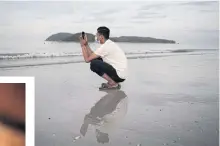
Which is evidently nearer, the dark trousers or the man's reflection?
the man's reflection

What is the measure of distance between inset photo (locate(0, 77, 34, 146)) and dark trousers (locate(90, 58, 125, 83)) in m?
0.61

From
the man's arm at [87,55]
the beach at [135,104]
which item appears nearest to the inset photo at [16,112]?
the beach at [135,104]

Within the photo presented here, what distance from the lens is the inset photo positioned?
2277mm

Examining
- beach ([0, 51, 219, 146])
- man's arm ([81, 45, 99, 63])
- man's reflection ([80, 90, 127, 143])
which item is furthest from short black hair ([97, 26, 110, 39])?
man's reflection ([80, 90, 127, 143])

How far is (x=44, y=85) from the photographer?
2.70 meters

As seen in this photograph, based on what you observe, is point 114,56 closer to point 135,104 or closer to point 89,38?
point 89,38

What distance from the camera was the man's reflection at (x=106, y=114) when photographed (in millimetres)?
2453

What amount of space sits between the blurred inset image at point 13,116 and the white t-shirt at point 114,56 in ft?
2.37

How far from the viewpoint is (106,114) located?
8.54ft

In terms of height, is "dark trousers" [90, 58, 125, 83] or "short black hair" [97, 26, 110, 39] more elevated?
"short black hair" [97, 26, 110, 39]

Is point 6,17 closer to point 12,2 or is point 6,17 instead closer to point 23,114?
point 12,2

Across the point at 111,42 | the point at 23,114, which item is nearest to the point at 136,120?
the point at 111,42

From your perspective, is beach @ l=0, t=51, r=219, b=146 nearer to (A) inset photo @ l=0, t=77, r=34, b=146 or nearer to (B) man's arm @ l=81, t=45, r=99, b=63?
(B) man's arm @ l=81, t=45, r=99, b=63

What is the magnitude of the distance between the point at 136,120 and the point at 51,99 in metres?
0.69
